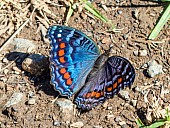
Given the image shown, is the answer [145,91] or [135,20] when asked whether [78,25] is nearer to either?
[135,20]

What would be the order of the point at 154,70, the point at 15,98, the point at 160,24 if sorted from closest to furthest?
the point at 15,98 → the point at 154,70 → the point at 160,24

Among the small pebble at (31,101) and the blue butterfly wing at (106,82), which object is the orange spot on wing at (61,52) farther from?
the small pebble at (31,101)

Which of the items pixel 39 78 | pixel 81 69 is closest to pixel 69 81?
pixel 81 69

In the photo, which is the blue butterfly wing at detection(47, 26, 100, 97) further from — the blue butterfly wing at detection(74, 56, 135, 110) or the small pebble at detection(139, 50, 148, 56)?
the small pebble at detection(139, 50, 148, 56)

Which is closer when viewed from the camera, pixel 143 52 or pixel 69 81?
pixel 69 81

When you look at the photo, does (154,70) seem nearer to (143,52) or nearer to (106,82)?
(143,52)

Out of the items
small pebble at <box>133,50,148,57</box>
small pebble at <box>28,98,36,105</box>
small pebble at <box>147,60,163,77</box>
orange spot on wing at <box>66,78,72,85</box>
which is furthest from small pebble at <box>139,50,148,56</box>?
small pebble at <box>28,98,36,105</box>

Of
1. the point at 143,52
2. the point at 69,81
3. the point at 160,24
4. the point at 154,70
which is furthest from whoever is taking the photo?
the point at 160,24
